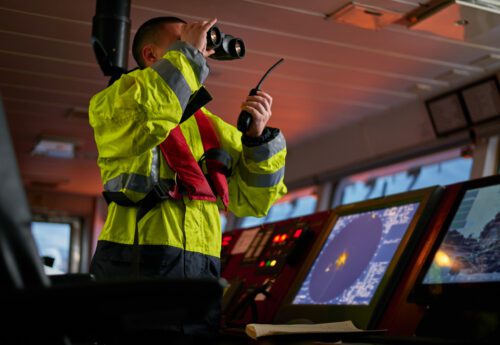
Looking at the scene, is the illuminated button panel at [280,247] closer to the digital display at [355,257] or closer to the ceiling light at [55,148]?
the digital display at [355,257]

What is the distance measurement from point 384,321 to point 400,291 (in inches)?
3.8

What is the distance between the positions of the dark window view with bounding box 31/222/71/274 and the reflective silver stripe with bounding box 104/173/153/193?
8.30 meters

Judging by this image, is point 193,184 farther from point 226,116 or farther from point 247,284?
point 226,116

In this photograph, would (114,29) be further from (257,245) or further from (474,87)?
(474,87)

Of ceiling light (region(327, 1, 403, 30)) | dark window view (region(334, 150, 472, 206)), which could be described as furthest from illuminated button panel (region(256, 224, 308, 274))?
dark window view (region(334, 150, 472, 206))

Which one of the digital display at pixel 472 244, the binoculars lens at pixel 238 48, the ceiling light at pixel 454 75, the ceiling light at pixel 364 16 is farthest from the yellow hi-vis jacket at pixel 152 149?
the ceiling light at pixel 454 75

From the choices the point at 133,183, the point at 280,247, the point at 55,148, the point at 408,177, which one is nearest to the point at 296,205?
the point at 408,177

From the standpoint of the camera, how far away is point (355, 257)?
2.38 meters

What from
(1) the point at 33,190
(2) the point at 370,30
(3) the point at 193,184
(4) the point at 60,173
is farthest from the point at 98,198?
(3) the point at 193,184

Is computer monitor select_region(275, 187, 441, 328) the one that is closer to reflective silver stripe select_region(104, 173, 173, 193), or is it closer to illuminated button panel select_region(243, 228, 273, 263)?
illuminated button panel select_region(243, 228, 273, 263)

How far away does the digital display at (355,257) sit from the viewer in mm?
2223

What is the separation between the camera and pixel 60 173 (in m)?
8.23

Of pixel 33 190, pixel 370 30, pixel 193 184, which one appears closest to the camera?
pixel 193 184

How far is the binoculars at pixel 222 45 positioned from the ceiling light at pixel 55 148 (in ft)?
15.4
